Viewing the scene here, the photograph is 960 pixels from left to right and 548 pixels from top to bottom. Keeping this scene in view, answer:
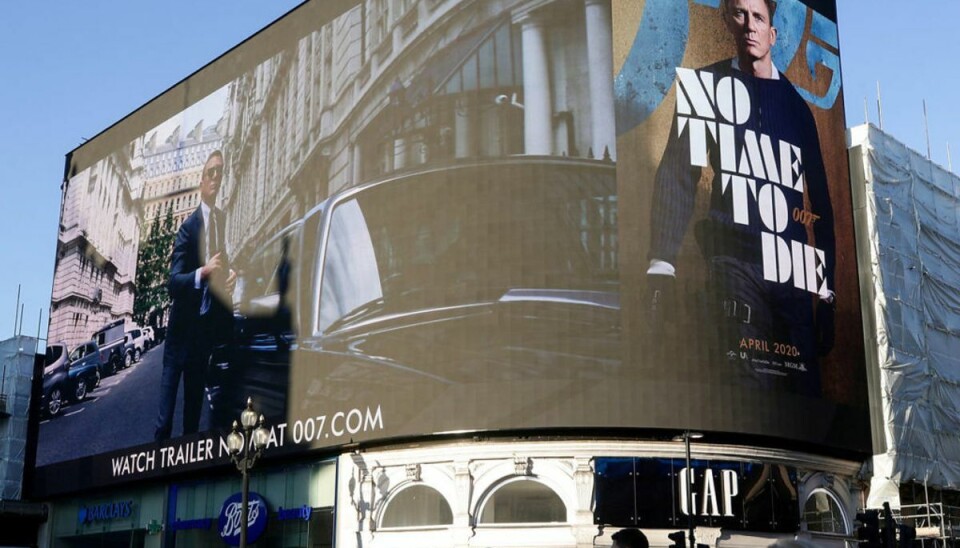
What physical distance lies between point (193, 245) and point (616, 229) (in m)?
22.7

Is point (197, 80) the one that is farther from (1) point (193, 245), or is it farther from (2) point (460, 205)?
(2) point (460, 205)

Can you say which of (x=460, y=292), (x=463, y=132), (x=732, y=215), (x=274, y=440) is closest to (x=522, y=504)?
(x=460, y=292)

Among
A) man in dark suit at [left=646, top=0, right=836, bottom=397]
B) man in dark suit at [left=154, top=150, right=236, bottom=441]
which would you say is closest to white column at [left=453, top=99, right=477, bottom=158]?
man in dark suit at [left=646, top=0, right=836, bottom=397]

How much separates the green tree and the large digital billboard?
416 cm

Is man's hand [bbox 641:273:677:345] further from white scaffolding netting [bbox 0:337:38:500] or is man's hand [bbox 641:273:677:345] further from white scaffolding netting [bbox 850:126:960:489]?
white scaffolding netting [bbox 0:337:38:500]

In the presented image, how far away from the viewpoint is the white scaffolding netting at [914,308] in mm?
47969

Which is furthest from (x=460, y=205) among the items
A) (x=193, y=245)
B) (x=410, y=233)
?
(x=193, y=245)

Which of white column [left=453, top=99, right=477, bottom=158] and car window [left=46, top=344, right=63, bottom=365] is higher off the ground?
white column [left=453, top=99, right=477, bottom=158]

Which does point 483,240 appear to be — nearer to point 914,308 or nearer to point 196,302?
point 196,302

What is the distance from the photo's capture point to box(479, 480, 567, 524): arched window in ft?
136

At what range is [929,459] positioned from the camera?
48844 millimetres

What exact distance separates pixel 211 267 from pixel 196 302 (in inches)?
70.1

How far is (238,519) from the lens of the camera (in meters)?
49.2

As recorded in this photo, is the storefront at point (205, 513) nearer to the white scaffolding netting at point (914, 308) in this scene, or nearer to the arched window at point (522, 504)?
A: the arched window at point (522, 504)
